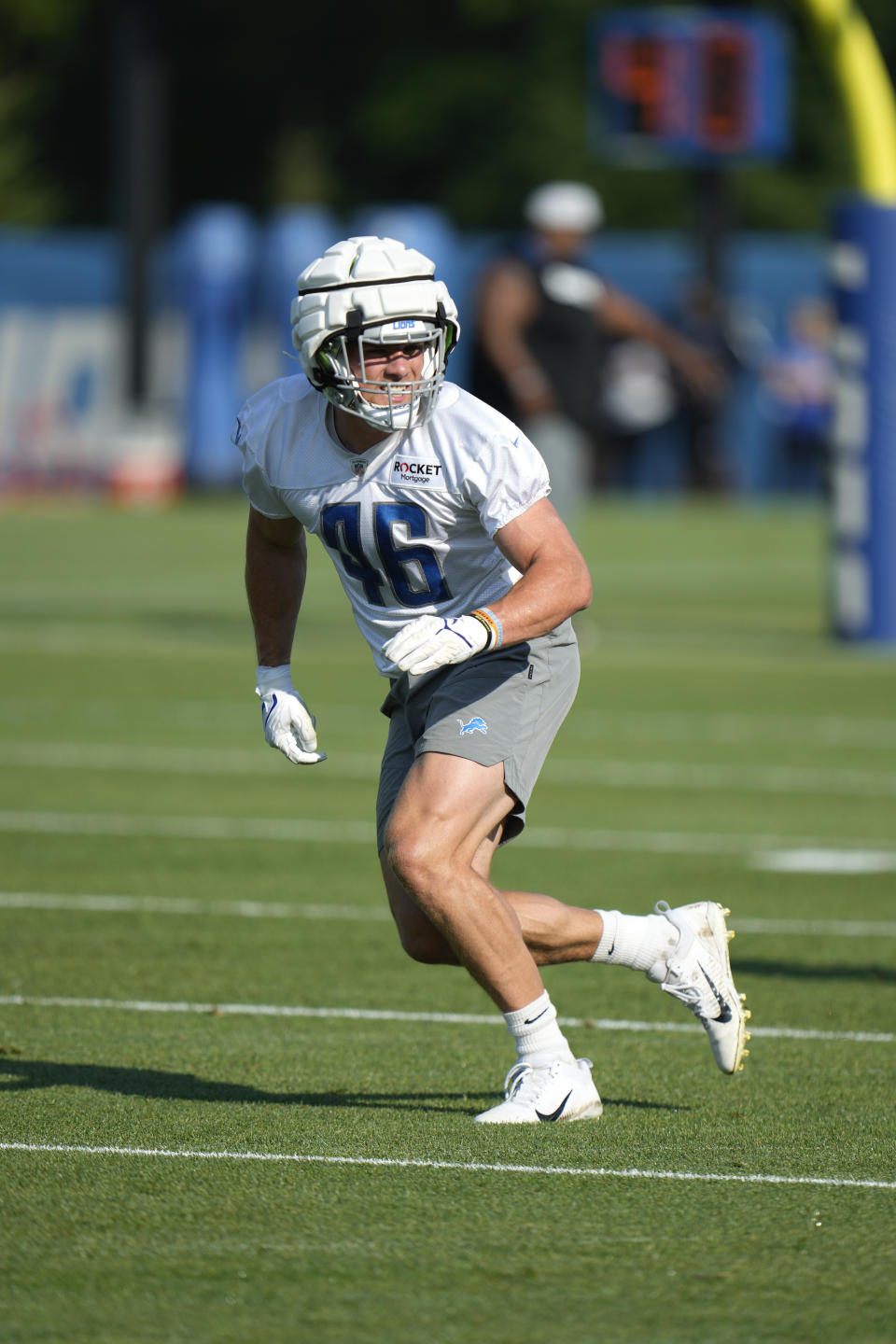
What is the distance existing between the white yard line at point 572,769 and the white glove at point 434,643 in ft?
18.4

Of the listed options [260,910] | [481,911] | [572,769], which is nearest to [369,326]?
[481,911]

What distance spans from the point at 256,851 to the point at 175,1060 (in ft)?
10.5

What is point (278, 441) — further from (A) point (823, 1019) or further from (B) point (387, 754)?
(A) point (823, 1019)

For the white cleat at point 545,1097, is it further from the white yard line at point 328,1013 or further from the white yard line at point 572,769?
the white yard line at point 572,769

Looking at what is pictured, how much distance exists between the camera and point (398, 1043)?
5.99 m

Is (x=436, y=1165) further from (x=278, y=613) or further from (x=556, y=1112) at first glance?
(x=278, y=613)

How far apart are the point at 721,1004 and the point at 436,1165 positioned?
3.20 feet

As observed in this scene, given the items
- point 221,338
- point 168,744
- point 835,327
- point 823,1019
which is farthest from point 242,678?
point 221,338

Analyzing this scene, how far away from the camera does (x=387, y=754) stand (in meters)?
5.48

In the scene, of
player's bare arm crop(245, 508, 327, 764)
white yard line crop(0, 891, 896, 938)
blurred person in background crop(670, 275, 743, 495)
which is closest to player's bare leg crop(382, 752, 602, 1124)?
player's bare arm crop(245, 508, 327, 764)

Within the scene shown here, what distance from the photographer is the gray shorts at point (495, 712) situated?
515cm

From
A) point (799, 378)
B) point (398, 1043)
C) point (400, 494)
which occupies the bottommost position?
point (799, 378)

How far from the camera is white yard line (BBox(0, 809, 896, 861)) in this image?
9.04 meters

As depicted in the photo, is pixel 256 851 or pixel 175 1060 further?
pixel 256 851
